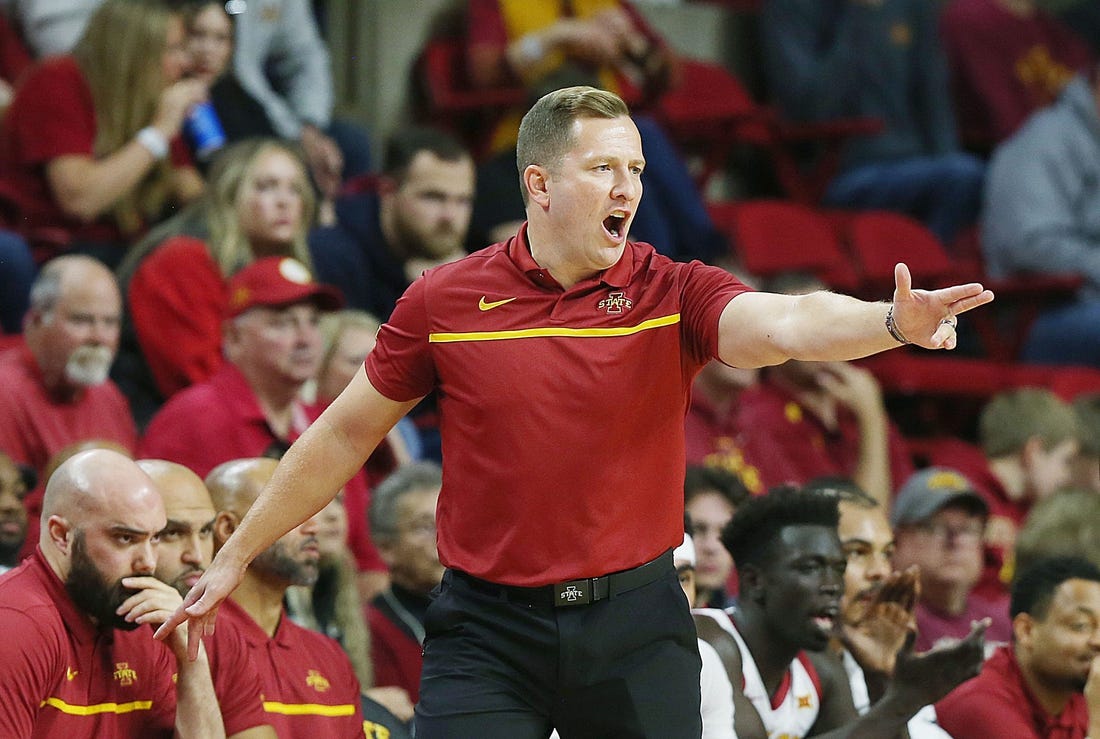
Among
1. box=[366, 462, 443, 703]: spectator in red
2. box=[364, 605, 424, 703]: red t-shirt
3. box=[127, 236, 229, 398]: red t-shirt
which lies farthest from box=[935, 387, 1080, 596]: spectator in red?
box=[127, 236, 229, 398]: red t-shirt

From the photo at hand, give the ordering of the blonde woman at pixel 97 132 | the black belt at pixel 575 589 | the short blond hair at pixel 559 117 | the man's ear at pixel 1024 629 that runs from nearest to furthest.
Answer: the black belt at pixel 575 589 < the short blond hair at pixel 559 117 < the man's ear at pixel 1024 629 < the blonde woman at pixel 97 132

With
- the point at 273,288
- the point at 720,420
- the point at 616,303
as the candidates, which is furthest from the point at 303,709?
the point at 720,420

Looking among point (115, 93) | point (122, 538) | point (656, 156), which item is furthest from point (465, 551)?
point (656, 156)

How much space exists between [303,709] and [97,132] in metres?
3.02

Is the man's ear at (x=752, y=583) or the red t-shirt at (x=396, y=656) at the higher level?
the man's ear at (x=752, y=583)

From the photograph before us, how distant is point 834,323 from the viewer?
309 cm

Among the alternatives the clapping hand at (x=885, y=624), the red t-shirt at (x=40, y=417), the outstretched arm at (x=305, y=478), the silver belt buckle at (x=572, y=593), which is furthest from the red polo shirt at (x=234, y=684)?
the clapping hand at (x=885, y=624)

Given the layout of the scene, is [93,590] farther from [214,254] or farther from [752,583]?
[214,254]

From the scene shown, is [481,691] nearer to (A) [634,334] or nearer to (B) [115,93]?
(A) [634,334]

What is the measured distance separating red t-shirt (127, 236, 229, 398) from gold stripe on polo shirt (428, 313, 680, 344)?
304cm

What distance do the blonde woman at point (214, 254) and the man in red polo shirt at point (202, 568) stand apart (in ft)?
5.55

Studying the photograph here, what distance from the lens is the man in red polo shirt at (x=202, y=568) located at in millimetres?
4238

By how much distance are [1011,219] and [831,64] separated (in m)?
1.31

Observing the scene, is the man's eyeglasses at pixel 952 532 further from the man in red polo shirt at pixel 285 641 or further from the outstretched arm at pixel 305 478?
the outstretched arm at pixel 305 478
